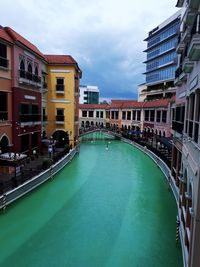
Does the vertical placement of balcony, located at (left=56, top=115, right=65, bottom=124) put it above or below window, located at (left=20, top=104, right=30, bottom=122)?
below

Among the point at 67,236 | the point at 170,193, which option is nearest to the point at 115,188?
the point at 170,193

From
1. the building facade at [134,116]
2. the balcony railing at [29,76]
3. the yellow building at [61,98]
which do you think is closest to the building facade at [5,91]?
the balcony railing at [29,76]

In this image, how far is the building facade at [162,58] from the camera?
59.2 metres

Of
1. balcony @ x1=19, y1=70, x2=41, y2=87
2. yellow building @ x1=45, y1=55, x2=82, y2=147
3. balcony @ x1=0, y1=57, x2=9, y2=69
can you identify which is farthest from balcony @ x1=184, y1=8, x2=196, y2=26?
yellow building @ x1=45, y1=55, x2=82, y2=147

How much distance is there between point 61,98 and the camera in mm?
32500

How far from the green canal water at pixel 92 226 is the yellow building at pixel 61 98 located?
39.0 ft

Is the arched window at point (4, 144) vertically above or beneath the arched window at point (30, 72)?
beneath

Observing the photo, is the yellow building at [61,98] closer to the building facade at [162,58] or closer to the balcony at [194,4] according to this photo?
the balcony at [194,4]

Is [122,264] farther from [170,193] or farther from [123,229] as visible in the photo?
[170,193]

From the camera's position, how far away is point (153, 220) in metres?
13.8

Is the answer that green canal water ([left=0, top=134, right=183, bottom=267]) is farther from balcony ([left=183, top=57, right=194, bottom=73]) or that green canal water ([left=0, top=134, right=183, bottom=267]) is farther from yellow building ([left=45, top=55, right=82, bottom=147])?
yellow building ([left=45, top=55, right=82, bottom=147])

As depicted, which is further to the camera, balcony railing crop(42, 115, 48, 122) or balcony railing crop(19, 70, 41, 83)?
balcony railing crop(42, 115, 48, 122)

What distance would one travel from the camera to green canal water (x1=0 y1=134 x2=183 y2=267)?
10164 millimetres

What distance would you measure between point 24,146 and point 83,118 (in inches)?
2148
